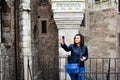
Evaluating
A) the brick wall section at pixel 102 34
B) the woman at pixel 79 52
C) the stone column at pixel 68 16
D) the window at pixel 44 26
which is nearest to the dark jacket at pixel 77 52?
the woman at pixel 79 52

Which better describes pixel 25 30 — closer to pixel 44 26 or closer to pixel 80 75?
pixel 44 26

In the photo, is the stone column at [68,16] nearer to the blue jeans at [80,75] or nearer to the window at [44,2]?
the blue jeans at [80,75]

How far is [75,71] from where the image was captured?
7.75m

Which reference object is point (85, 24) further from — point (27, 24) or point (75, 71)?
point (75, 71)

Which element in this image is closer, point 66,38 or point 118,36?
point 66,38

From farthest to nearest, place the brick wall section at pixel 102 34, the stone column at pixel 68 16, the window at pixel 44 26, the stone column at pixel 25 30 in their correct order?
the window at pixel 44 26, the brick wall section at pixel 102 34, the stone column at pixel 25 30, the stone column at pixel 68 16

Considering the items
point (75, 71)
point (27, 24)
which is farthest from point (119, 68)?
point (75, 71)

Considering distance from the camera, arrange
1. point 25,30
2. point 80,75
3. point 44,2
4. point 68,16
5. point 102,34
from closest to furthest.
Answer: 1. point 80,75
2. point 68,16
3. point 25,30
4. point 102,34
5. point 44,2

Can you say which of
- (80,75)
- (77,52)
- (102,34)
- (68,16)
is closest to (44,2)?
(102,34)

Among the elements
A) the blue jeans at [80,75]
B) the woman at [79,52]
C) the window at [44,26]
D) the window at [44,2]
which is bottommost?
the blue jeans at [80,75]

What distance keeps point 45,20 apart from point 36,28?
87 cm

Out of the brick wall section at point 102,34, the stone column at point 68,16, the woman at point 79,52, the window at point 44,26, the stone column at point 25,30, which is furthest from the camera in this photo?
the window at point 44,26

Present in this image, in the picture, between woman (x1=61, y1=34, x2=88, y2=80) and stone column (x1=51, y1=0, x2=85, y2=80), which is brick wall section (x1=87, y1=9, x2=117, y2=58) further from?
woman (x1=61, y1=34, x2=88, y2=80)

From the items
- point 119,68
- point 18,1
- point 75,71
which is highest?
point 18,1
